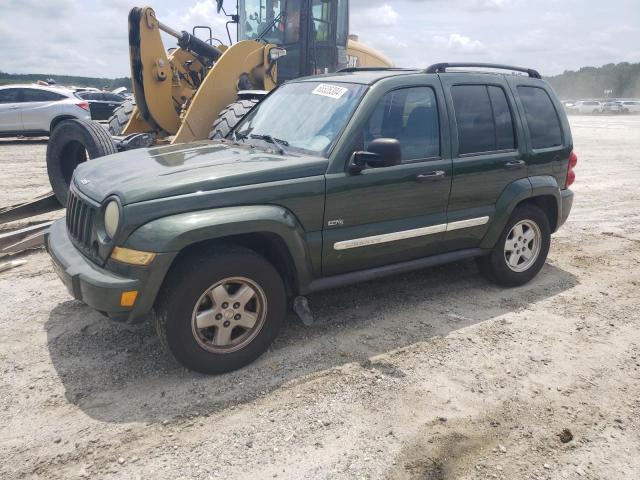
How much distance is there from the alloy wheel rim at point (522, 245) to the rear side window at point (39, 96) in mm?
14843

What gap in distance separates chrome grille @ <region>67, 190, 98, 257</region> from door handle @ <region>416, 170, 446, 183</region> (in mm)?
2290

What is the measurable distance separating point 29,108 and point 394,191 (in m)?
14.6

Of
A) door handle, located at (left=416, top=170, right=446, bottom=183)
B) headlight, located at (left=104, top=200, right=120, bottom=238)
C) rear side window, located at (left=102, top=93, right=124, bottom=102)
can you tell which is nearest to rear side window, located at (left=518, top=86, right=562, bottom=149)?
door handle, located at (left=416, top=170, right=446, bottom=183)

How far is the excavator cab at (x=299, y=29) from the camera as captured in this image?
333 inches

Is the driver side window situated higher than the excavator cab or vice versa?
the excavator cab

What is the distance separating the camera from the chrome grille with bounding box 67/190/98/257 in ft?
10.9

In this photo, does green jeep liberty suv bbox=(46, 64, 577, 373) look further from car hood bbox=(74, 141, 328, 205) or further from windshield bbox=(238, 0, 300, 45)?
windshield bbox=(238, 0, 300, 45)

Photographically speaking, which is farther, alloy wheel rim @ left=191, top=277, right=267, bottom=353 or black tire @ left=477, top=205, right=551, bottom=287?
black tire @ left=477, top=205, right=551, bottom=287

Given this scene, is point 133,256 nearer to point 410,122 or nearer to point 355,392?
point 355,392

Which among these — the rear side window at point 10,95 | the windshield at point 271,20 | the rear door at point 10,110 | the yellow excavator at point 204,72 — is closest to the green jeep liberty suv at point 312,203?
the yellow excavator at point 204,72

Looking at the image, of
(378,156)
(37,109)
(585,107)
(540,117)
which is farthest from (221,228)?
(585,107)

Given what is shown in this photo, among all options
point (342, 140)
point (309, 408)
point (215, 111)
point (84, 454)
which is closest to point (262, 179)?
point (342, 140)

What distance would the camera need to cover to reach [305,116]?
407cm

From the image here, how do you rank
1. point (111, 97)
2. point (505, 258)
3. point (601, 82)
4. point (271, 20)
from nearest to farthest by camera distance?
point (505, 258) < point (271, 20) < point (111, 97) < point (601, 82)
